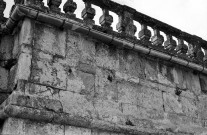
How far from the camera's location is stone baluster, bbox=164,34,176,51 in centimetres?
625

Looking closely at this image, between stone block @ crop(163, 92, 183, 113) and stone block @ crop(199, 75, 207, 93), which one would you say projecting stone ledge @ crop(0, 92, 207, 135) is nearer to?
stone block @ crop(163, 92, 183, 113)

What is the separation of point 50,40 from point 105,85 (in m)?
1.15

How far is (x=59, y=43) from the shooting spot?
4.75m

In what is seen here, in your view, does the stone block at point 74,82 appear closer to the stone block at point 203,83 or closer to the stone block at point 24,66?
the stone block at point 24,66

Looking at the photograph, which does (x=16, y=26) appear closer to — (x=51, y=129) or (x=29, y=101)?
(x=29, y=101)

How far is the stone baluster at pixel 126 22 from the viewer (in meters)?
5.66

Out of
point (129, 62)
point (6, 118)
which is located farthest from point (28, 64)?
point (129, 62)

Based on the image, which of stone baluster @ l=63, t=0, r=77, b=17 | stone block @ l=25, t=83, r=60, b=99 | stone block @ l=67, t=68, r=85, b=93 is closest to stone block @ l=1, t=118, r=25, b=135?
stone block @ l=25, t=83, r=60, b=99

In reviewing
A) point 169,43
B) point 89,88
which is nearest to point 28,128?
point 89,88

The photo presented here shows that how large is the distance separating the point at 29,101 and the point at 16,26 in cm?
132

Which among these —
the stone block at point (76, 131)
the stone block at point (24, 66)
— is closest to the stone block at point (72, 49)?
the stone block at point (24, 66)

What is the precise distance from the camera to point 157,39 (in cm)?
605

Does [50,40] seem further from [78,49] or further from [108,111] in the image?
[108,111]

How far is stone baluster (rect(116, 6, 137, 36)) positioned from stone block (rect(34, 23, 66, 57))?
1.26 metres
